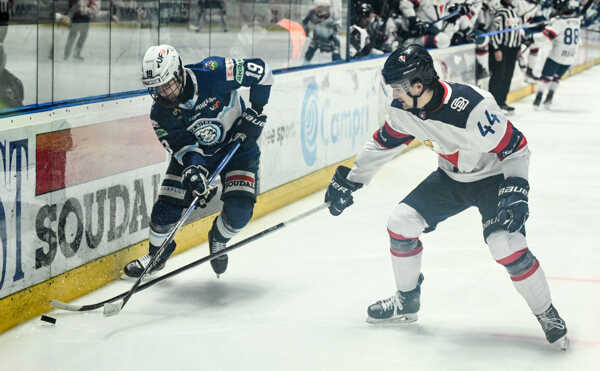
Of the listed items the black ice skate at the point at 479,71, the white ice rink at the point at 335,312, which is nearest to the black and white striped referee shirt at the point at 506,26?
the black ice skate at the point at 479,71

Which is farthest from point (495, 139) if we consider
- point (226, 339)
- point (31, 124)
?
point (31, 124)

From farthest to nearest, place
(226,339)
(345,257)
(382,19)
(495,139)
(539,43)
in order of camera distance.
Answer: (539,43) < (382,19) < (345,257) < (226,339) < (495,139)

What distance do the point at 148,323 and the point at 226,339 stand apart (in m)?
0.39

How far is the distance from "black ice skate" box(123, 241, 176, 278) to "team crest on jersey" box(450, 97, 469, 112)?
5.39 ft

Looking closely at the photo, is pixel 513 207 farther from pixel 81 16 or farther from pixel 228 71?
pixel 81 16

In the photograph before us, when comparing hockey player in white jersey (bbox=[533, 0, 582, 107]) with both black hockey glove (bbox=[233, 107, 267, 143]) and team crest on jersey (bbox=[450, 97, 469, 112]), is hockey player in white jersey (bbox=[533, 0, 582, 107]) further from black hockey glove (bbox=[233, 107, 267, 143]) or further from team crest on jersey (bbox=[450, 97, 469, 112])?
team crest on jersey (bbox=[450, 97, 469, 112])

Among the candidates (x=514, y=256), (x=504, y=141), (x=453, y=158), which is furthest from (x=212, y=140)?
(x=514, y=256)

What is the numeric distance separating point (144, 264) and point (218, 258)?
1.13ft

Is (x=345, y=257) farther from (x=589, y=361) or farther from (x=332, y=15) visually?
(x=332, y=15)

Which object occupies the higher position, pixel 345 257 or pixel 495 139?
pixel 495 139

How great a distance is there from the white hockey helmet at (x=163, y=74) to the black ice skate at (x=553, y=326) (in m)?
1.72

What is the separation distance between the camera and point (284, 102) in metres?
6.28

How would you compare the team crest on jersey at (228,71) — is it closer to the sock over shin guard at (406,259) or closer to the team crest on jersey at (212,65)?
the team crest on jersey at (212,65)

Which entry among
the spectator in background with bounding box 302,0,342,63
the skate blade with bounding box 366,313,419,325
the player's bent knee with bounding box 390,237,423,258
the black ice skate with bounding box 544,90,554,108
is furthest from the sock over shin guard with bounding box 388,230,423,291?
the black ice skate with bounding box 544,90,554,108
